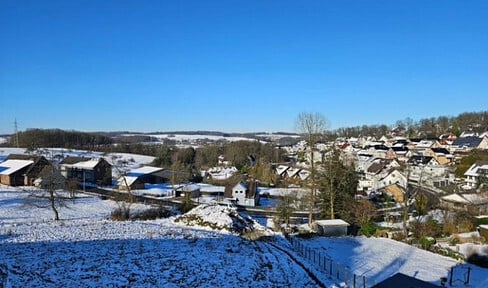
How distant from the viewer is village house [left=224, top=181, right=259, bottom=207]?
51.2 meters

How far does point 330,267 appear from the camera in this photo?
57.6ft

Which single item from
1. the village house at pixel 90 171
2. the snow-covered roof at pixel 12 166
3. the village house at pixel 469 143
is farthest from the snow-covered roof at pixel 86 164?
the village house at pixel 469 143

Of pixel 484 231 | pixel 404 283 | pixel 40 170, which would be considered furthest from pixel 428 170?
pixel 40 170

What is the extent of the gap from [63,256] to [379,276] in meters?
14.7

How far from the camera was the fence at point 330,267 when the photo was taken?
1557cm

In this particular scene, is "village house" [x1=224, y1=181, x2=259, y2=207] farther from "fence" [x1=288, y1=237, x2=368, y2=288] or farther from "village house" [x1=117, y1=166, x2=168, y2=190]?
"fence" [x1=288, y1=237, x2=368, y2=288]

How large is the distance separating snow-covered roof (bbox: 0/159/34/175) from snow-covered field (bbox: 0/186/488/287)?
28.0m

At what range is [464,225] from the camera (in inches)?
1219

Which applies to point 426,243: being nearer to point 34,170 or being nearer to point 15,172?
point 34,170

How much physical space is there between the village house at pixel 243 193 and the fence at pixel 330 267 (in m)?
27.8

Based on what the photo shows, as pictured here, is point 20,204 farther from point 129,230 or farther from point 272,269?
point 272,269

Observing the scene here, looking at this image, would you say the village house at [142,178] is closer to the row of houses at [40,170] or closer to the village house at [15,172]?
the row of houses at [40,170]

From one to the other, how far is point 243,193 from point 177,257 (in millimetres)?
35554

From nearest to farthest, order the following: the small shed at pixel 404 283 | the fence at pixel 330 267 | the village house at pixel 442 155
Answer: the small shed at pixel 404 283 → the fence at pixel 330 267 → the village house at pixel 442 155
